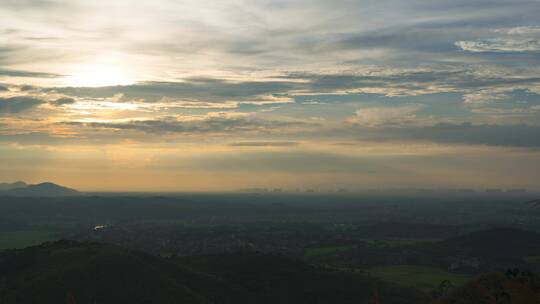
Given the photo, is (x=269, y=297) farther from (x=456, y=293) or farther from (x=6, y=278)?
(x=6, y=278)

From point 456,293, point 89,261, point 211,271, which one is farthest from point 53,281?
point 456,293

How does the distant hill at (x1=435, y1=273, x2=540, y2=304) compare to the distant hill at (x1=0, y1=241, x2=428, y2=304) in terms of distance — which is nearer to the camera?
the distant hill at (x1=435, y1=273, x2=540, y2=304)

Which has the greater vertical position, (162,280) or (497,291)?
(497,291)

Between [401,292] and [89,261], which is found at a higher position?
[89,261]

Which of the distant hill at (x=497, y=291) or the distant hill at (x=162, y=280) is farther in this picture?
the distant hill at (x=162, y=280)

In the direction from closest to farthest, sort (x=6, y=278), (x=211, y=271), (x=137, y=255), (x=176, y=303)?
(x=176, y=303)
(x=6, y=278)
(x=137, y=255)
(x=211, y=271)

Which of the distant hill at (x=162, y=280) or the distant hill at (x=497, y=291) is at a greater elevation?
the distant hill at (x=497, y=291)

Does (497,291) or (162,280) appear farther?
(162,280)

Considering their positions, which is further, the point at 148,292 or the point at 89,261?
the point at 89,261
